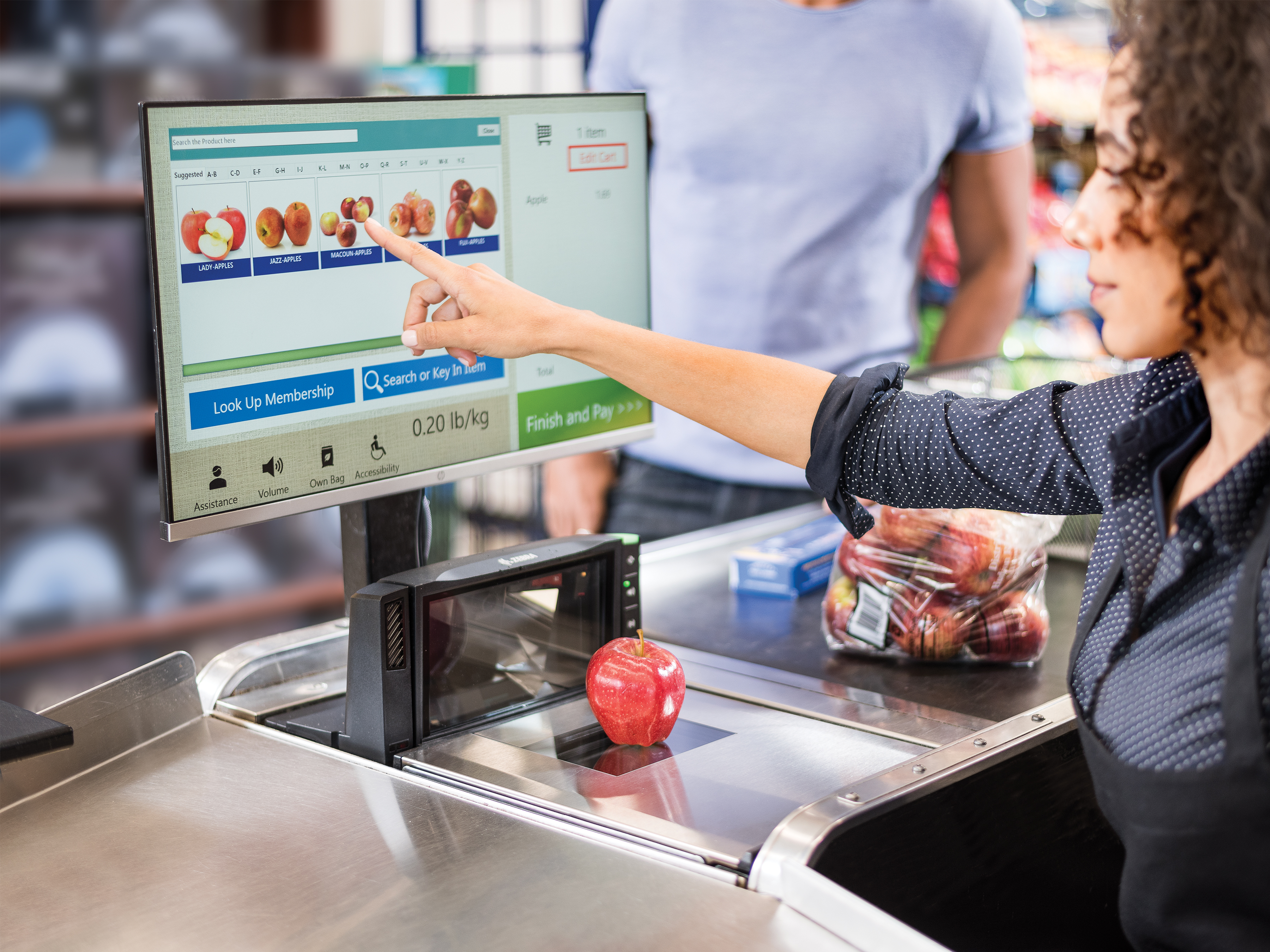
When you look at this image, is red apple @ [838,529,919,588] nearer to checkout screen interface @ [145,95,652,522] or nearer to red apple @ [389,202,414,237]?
checkout screen interface @ [145,95,652,522]

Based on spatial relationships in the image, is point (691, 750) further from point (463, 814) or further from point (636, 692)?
point (463, 814)

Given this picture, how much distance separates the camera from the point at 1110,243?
2.97 feet

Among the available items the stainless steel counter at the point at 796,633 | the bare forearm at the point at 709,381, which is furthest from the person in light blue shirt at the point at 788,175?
the bare forearm at the point at 709,381

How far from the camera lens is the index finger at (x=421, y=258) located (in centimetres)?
109

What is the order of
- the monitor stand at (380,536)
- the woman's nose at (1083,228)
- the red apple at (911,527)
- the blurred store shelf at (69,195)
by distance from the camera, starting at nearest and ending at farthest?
the woman's nose at (1083,228), the monitor stand at (380,536), the red apple at (911,527), the blurred store shelf at (69,195)

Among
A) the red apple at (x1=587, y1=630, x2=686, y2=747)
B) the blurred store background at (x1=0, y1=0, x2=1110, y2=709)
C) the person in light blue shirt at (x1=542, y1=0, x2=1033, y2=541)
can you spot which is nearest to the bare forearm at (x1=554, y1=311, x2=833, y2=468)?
the red apple at (x1=587, y1=630, x2=686, y2=747)

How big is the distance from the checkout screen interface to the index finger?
6 cm

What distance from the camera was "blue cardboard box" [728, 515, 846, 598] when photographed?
5.09 ft

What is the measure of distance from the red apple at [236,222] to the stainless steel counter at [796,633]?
1.98 ft

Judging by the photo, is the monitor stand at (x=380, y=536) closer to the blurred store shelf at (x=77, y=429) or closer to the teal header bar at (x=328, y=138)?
the teal header bar at (x=328, y=138)

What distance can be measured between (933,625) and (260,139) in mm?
769

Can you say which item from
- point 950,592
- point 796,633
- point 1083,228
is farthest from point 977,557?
point 1083,228

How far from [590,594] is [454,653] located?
15cm

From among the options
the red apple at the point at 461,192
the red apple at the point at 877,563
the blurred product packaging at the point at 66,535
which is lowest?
the blurred product packaging at the point at 66,535
